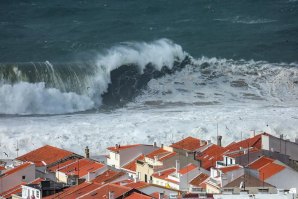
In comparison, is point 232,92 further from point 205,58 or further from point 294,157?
point 294,157

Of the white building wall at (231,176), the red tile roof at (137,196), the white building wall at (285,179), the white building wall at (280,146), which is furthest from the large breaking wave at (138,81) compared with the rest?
the red tile roof at (137,196)

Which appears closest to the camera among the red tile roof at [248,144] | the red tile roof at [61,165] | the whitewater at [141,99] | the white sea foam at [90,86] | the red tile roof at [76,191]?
the red tile roof at [76,191]

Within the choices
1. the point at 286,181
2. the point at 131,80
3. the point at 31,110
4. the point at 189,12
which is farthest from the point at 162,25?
the point at 286,181

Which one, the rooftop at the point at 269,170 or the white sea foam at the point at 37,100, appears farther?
the white sea foam at the point at 37,100

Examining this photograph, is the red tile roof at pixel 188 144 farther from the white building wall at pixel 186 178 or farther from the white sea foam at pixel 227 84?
the white sea foam at pixel 227 84

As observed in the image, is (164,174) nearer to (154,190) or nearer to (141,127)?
(154,190)

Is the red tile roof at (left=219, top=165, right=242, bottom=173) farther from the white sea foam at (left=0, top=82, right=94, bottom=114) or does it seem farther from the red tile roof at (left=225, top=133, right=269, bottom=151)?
the white sea foam at (left=0, top=82, right=94, bottom=114)

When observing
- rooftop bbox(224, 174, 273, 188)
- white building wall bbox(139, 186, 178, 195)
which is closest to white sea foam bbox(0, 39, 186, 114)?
rooftop bbox(224, 174, 273, 188)
